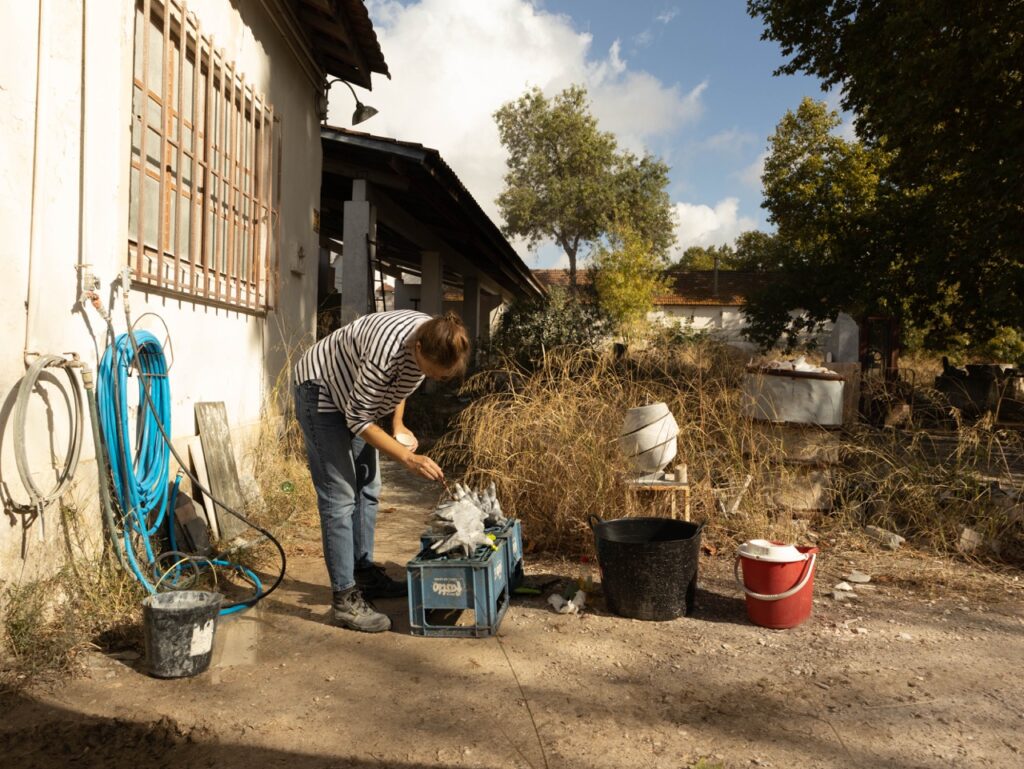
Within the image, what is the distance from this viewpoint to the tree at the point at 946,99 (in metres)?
6.87

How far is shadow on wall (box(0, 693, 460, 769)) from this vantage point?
101 inches

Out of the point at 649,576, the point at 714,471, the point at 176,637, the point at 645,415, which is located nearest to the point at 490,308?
the point at 714,471

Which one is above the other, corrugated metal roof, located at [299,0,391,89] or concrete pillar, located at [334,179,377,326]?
corrugated metal roof, located at [299,0,391,89]

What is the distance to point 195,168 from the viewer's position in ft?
16.4

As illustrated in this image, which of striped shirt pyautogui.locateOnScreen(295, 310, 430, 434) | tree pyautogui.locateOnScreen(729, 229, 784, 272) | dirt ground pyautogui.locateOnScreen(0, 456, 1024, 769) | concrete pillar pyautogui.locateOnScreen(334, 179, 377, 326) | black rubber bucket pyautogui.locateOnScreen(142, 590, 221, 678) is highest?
tree pyautogui.locateOnScreen(729, 229, 784, 272)

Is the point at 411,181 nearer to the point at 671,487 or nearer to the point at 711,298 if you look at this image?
the point at 671,487

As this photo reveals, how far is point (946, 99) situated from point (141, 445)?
284 inches

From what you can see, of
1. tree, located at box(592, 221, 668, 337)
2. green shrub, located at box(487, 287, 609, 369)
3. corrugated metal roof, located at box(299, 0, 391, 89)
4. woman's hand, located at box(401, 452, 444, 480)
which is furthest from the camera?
tree, located at box(592, 221, 668, 337)

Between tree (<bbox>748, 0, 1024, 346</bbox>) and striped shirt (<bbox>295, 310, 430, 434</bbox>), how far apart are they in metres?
5.79

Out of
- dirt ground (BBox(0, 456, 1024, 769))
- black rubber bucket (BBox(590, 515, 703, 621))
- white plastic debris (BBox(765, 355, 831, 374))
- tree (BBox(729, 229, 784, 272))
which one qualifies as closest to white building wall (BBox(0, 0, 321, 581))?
dirt ground (BBox(0, 456, 1024, 769))

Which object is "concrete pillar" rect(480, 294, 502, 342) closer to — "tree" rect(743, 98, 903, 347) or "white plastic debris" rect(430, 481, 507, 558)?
"tree" rect(743, 98, 903, 347)

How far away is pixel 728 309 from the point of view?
127 feet

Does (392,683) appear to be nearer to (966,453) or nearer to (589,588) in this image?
(589,588)

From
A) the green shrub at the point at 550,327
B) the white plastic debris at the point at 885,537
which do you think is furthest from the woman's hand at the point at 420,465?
the green shrub at the point at 550,327
